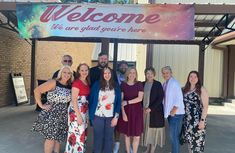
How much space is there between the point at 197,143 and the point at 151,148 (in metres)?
0.98

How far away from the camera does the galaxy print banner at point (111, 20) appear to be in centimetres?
721

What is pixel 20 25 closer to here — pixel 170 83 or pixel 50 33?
pixel 50 33

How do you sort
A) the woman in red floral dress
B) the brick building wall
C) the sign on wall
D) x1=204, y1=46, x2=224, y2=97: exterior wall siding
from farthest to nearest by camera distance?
x1=204, y1=46, x2=224, y2=97: exterior wall siding → the sign on wall → the brick building wall → the woman in red floral dress

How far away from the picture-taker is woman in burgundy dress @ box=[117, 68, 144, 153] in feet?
19.4

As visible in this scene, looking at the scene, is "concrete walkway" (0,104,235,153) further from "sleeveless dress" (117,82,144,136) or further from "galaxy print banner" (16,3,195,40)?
"galaxy print banner" (16,3,195,40)

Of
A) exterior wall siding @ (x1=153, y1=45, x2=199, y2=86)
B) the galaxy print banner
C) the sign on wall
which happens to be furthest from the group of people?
exterior wall siding @ (x1=153, y1=45, x2=199, y2=86)

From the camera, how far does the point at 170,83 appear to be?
20.3 feet

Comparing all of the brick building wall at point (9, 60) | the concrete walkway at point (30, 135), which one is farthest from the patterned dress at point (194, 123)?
the brick building wall at point (9, 60)

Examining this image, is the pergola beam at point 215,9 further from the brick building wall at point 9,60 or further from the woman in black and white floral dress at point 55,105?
the brick building wall at point 9,60

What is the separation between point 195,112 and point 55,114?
7.61 feet

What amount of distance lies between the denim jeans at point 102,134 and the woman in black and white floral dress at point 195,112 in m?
1.33

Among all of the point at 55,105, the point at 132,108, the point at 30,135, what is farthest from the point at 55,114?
the point at 30,135

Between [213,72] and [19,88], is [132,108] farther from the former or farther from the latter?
[213,72]

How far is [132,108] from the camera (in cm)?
600
